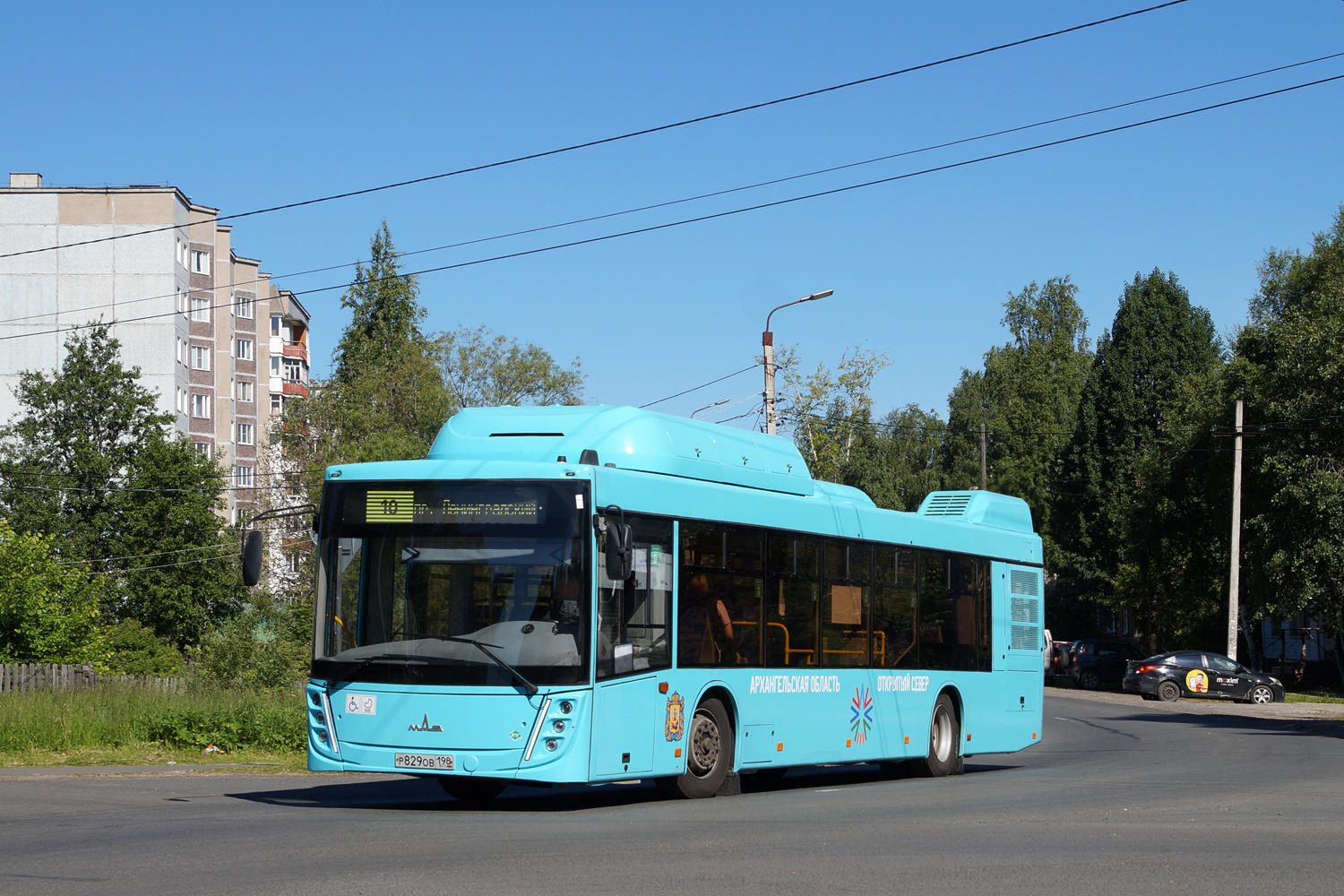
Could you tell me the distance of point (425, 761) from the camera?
1189 centimetres

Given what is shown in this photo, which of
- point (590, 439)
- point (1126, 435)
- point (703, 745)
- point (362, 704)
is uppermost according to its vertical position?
point (1126, 435)

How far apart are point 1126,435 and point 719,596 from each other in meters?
52.3

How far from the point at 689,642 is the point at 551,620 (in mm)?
1773

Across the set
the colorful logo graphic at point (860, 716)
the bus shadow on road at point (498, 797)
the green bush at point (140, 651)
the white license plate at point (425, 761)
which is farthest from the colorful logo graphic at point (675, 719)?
the green bush at point (140, 651)

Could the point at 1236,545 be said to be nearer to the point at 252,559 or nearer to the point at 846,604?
the point at 846,604

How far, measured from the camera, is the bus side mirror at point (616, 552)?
1173cm

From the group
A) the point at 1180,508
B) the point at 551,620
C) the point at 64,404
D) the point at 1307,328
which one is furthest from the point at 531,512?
the point at 64,404

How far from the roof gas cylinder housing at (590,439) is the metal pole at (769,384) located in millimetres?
16189

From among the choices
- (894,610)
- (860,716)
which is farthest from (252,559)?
(894,610)

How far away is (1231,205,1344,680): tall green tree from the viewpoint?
38.7 meters

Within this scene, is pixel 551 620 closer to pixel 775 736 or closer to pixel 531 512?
pixel 531 512

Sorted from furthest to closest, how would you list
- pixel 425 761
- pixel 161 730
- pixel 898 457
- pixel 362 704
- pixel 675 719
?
pixel 898 457 → pixel 161 730 → pixel 675 719 → pixel 362 704 → pixel 425 761

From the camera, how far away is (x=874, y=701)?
16344mm

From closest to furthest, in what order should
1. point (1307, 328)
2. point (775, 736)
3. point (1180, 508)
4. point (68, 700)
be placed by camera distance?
point (775, 736) → point (68, 700) → point (1307, 328) → point (1180, 508)
